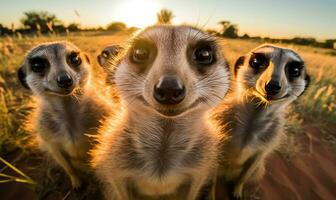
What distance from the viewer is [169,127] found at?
220 centimetres

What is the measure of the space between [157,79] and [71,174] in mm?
1753

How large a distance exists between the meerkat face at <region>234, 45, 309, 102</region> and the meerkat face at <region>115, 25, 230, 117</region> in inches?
28.2

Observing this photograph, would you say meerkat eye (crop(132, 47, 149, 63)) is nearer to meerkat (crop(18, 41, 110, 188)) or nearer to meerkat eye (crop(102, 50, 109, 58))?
meerkat (crop(18, 41, 110, 188))

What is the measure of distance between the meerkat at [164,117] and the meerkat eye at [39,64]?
960 mm

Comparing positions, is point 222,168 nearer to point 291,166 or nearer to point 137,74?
point 291,166

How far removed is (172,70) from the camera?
1769mm

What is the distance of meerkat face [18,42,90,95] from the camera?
292 centimetres

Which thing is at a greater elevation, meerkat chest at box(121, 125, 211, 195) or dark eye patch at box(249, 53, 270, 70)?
dark eye patch at box(249, 53, 270, 70)

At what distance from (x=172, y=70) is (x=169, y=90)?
0.16 meters

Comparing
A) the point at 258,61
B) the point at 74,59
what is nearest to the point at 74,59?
the point at 74,59

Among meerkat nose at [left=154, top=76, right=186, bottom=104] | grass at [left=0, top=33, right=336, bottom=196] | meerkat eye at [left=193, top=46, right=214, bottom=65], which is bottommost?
grass at [left=0, top=33, right=336, bottom=196]

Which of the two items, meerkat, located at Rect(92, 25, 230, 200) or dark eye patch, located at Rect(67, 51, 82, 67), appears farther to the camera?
dark eye patch, located at Rect(67, 51, 82, 67)

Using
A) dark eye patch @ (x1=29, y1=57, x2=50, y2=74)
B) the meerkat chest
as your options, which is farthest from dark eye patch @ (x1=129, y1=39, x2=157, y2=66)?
dark eye patch @ (x1=29, y1=57, x2=50, y2=74)

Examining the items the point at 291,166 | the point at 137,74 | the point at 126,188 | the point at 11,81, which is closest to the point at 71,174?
the point at 126,188
